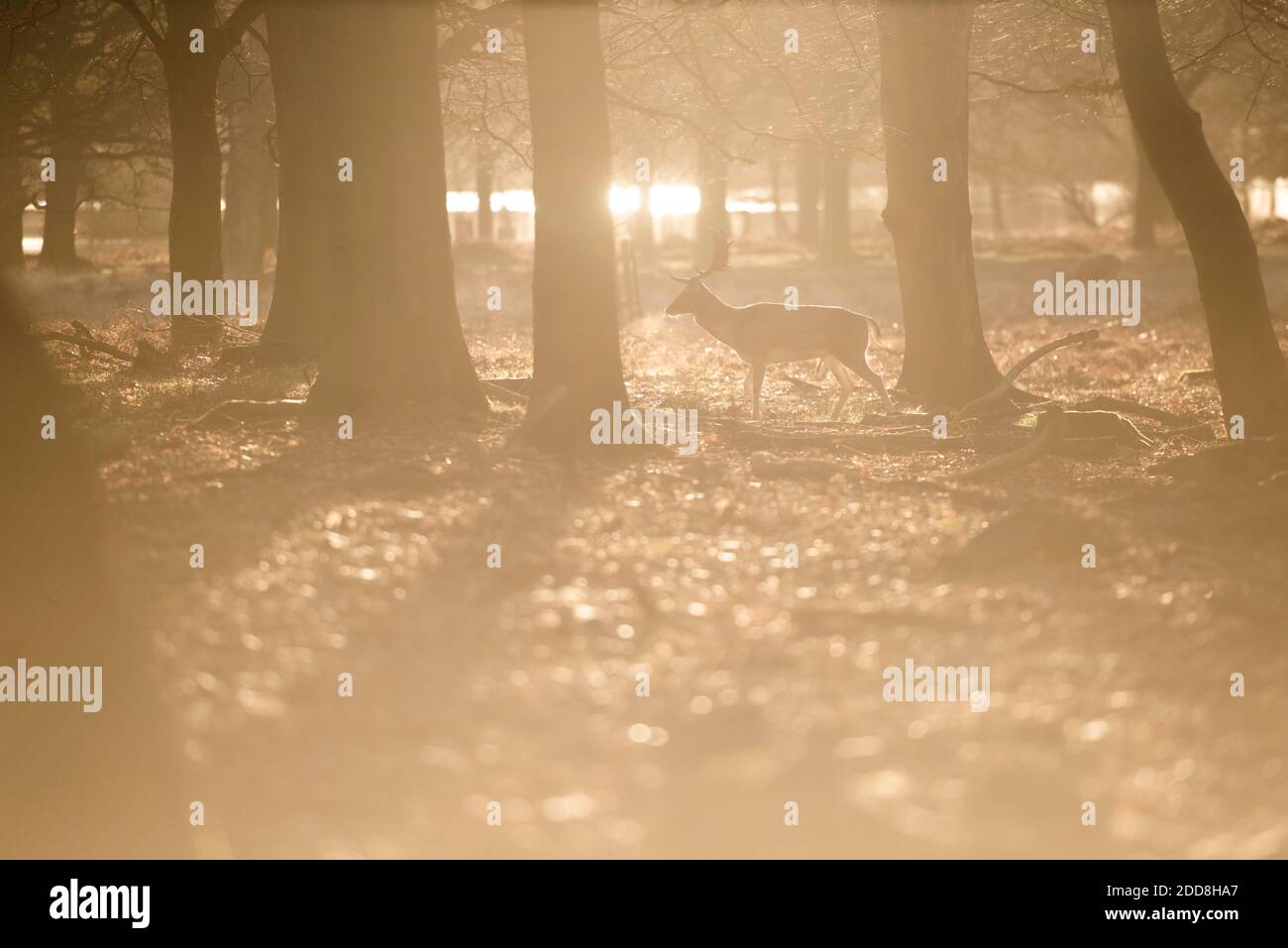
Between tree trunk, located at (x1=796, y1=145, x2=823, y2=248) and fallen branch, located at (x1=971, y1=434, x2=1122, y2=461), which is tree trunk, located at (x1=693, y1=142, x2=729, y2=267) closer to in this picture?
tree trunk, located at (x1=796, y1=145, x2=823, y2=248)

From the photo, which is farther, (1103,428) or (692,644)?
(1103,428)

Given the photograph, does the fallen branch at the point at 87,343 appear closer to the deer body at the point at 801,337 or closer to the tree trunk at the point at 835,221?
the deer body at the point at 801,337

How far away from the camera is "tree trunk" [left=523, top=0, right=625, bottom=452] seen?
11.9m

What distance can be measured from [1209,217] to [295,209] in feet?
33.9

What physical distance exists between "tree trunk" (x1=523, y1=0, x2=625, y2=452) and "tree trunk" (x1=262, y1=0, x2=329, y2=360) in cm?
504

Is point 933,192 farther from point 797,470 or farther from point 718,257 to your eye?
point 797,470

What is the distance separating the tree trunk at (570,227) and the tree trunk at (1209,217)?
4.75m

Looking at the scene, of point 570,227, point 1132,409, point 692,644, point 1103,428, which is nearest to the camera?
point 692,644

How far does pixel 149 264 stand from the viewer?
40719 millimetres

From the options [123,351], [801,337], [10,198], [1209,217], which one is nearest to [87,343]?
[123,351]

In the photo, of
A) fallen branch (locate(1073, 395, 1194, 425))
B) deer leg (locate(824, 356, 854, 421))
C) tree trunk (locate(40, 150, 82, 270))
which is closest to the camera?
fallen branch (locate(1073, 395, 1194, 425))

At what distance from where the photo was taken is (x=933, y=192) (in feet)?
51.0

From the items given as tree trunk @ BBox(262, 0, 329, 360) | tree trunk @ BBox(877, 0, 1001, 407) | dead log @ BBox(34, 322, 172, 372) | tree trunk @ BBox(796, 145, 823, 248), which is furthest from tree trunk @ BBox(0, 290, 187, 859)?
tree trunk @ BBox(796, 145, 823, 248)
